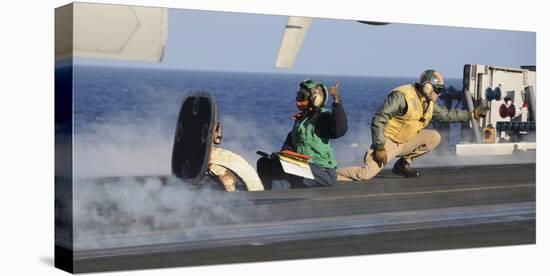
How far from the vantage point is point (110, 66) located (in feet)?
32.8

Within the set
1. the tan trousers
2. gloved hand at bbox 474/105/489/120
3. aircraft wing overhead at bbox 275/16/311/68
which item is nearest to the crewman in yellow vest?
the tan trousers

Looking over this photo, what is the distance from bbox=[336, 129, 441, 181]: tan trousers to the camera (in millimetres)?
11156

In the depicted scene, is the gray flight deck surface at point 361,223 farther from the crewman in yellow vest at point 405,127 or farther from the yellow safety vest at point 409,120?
the yellow safety vest at point 409,120

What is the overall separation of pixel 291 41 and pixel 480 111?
2229 mm

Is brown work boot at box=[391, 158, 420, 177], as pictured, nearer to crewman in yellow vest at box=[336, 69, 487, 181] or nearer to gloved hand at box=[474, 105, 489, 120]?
crewman in yellow vest at box=[336, 69, 487, 181]

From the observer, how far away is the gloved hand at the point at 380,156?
11.3 m

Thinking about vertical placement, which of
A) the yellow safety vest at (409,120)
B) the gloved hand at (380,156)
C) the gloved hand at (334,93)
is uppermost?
the gloved hand at (334,93)

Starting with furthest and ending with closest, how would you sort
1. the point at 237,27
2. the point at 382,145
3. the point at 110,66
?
the point at 382,145, the point at 237,27, the point at 110,66

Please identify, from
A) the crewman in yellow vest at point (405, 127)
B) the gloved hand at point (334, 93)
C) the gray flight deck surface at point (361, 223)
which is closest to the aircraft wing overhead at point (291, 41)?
the gloved hand at point (334, 93)

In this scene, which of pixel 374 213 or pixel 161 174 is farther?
pixel 374 213

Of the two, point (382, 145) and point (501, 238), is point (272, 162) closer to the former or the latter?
point (382, 145)

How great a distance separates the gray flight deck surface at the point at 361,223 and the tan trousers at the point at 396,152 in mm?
95

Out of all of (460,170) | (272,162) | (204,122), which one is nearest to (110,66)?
(204,122)

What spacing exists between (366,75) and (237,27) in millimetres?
1373
